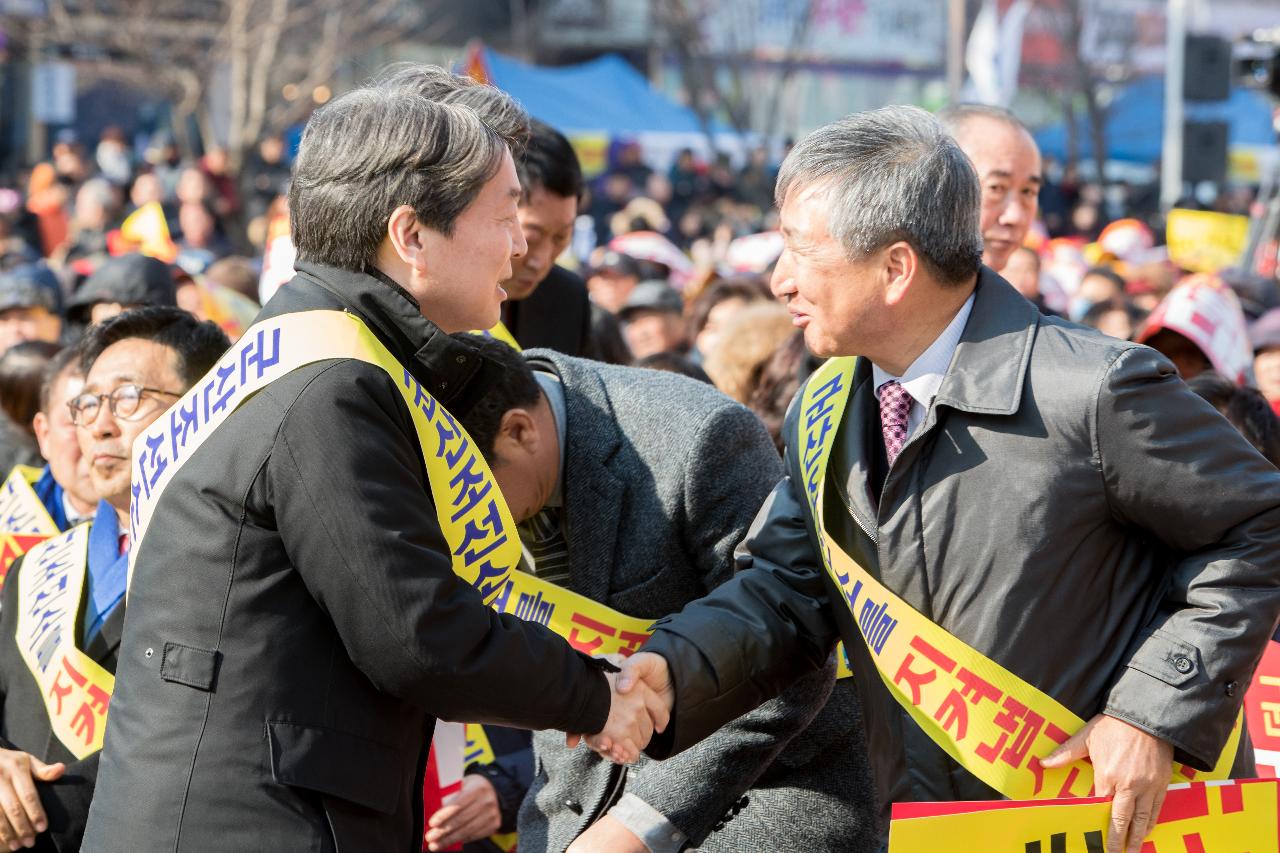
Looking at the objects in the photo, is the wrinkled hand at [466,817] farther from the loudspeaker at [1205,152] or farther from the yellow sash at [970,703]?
the loudspeaker at [1205,152]

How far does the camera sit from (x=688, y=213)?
69.9ft

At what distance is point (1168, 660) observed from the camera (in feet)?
9.16

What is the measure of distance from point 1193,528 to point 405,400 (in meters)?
1.38

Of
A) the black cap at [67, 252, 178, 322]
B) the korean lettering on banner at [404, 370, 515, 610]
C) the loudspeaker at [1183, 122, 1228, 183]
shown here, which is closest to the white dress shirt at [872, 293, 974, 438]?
the korean lettering on banner at [404, 370, 515, 610]

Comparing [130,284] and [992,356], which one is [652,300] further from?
[992,356]

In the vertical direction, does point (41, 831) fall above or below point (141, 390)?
below

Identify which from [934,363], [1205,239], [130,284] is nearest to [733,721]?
[934,363]

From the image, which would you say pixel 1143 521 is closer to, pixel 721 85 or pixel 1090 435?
pixel 1090 435

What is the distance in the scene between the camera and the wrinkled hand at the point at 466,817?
14.3ft

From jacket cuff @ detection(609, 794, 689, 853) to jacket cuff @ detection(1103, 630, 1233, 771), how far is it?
1.01 m

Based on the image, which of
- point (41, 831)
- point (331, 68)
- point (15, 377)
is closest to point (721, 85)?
point (331, 68)

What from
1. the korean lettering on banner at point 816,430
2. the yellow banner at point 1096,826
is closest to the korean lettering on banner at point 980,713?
the yellow banner at point 1096,826

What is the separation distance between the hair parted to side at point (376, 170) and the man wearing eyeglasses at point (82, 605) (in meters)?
1.41

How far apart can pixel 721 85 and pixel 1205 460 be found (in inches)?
1194
